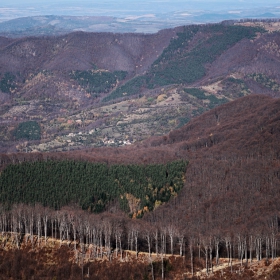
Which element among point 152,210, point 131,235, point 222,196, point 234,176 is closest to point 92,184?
point 152,210

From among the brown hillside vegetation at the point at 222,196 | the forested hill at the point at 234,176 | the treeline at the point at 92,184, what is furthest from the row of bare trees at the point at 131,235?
the treeline at the point at 92,184

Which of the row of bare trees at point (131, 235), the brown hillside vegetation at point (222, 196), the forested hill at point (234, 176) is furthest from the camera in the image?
the forested hill at point (234, 176)

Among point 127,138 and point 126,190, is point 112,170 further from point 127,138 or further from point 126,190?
point 127,138

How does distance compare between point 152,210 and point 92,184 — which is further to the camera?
point 92,184

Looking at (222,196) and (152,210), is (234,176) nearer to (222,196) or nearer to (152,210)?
(222,196)

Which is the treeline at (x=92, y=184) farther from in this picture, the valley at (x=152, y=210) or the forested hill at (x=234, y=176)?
the forested hill at (x=234, y=176)

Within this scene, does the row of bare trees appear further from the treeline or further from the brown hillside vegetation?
the treeline

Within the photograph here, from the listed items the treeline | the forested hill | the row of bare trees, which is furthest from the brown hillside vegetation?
the treeline

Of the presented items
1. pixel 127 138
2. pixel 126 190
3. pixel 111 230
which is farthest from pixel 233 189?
pixel 127 138

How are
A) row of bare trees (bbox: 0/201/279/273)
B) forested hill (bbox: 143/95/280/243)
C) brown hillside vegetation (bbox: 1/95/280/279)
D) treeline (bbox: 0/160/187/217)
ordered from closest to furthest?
brown hillside vegetation (bbox: 1/95/280/279), row of bare trees (bbox: 0/201/279/273), forested hill (bbox: 143/95/280/243), treeline (bbox: 0/160/187/217)
